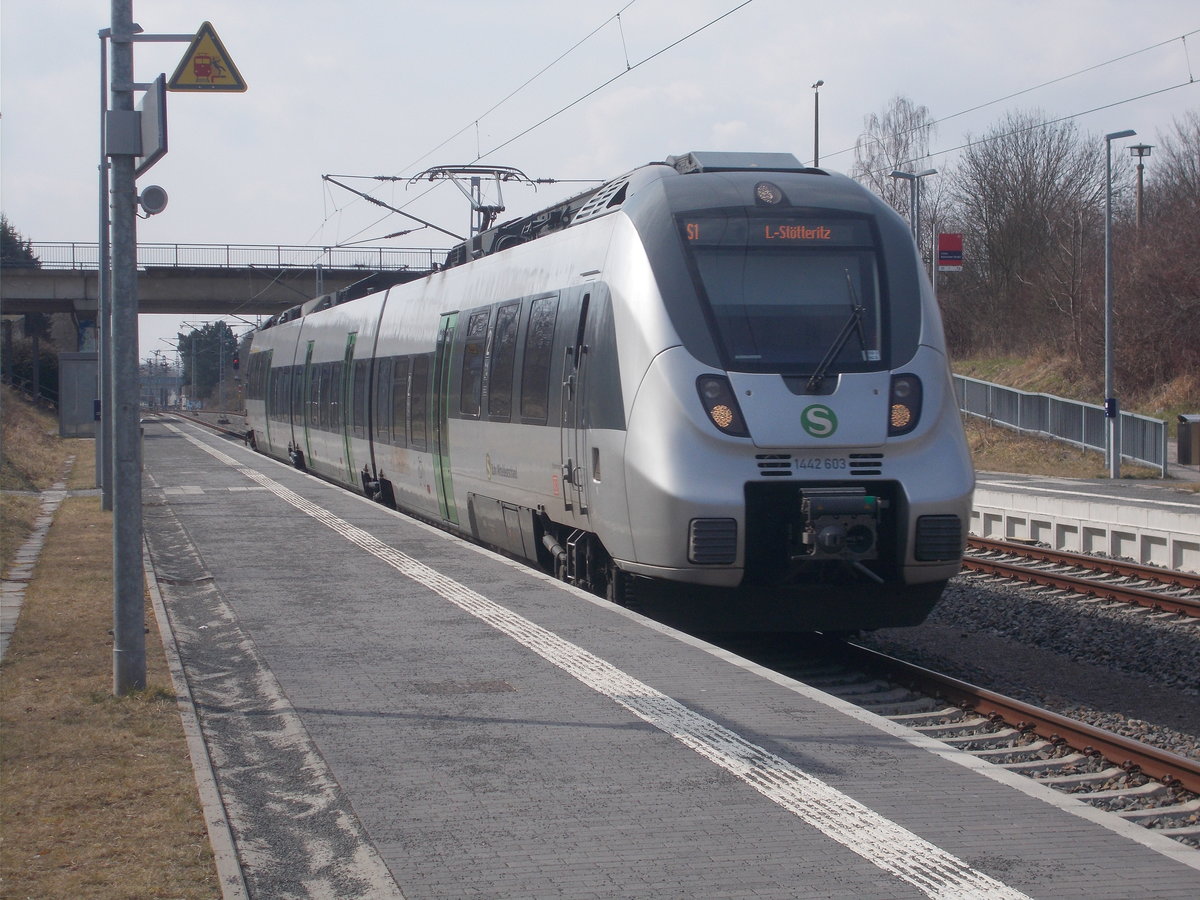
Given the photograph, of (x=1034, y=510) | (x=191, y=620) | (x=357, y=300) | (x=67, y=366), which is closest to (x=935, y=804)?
(x=191, y=620)

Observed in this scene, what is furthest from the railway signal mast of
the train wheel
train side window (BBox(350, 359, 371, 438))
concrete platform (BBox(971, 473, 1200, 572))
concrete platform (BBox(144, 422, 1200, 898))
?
train side window (BBox(350, 359, 371, 438))

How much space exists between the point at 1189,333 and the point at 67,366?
29546 millimetres

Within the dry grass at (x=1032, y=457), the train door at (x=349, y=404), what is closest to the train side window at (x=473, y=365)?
the train door at (x=349, y=404)

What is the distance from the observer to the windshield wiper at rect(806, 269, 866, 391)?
865 centimetres

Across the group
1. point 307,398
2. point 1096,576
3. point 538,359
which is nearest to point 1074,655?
point 1096,576

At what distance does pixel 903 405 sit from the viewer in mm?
8766

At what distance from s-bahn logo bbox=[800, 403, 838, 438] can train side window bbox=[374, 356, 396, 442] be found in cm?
1039

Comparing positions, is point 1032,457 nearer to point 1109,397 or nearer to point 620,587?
point 1109,397

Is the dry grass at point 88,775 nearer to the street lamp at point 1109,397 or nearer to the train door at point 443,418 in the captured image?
the train door at point 443,418

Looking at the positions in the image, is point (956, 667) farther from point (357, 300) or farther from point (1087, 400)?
point (1087, 400)

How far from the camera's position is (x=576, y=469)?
1003 centimetres

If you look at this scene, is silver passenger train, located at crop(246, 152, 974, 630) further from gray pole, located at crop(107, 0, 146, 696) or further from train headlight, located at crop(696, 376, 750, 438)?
gray pole, located at crop(107, 0, 146, 696)

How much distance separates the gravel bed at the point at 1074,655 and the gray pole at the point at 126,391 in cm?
580

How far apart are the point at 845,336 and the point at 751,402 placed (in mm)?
872
